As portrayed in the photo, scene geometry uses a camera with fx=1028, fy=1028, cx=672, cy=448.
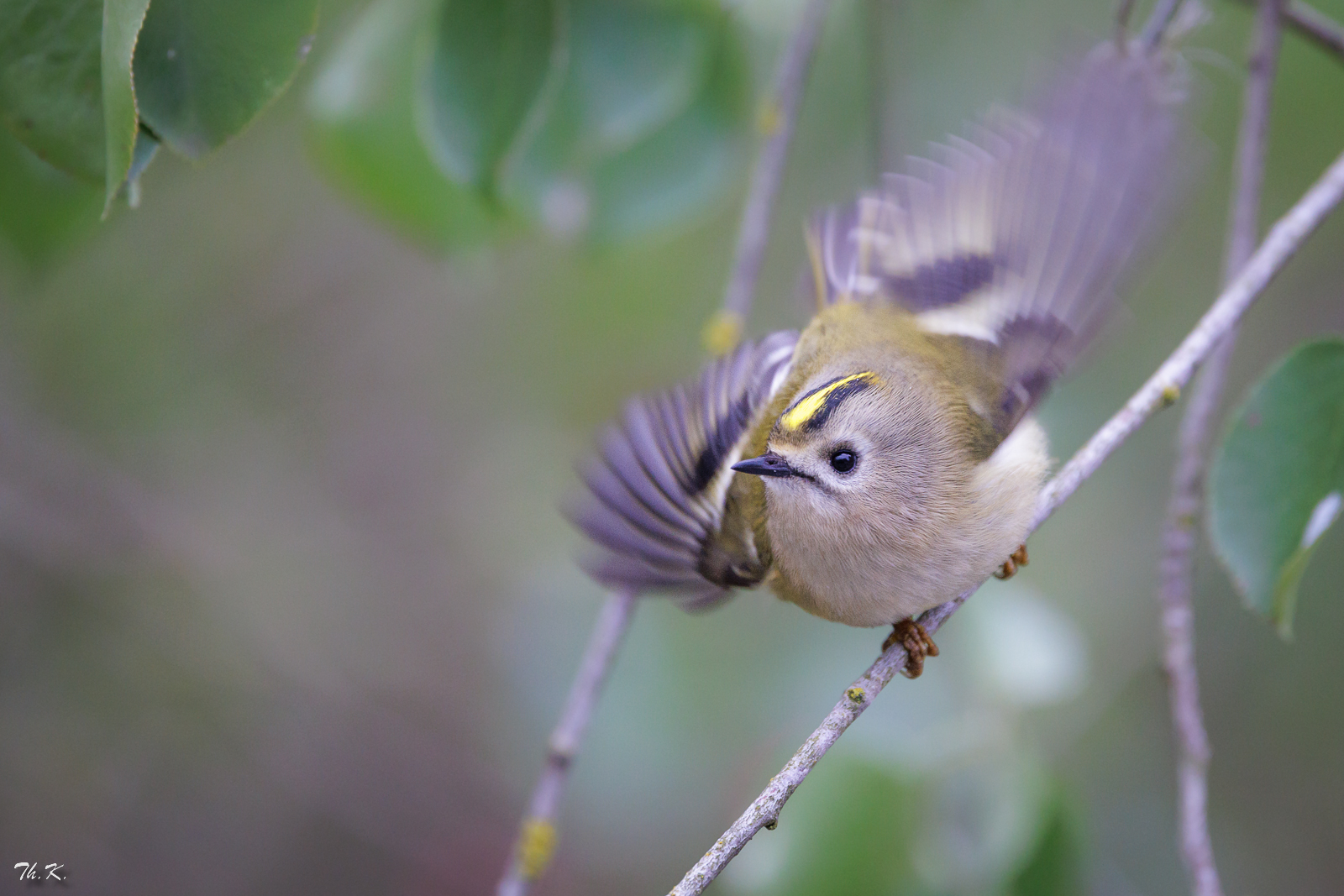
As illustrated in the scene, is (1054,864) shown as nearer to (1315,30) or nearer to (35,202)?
(1315,30)

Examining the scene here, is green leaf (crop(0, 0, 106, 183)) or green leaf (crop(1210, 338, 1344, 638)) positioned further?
green leaf (crop(1210, 338, 1344, 638))

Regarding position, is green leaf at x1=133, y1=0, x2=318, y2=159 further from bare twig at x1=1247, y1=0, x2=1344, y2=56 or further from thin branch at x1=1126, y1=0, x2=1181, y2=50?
bare twig at x1=1247, y1=0, x2=1344, y2=56

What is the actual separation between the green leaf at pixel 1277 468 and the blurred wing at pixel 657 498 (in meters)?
0.79

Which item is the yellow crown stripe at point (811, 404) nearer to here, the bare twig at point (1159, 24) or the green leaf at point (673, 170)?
the green leaf at point (673, 170)

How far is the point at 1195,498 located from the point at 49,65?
1.84 meters

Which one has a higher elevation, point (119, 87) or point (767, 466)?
point (767, 466)

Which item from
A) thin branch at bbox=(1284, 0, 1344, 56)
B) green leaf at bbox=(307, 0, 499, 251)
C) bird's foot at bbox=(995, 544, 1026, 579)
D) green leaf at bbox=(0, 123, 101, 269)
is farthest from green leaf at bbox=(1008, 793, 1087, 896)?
green leaf at bbox=(0, 123, 101, 269)

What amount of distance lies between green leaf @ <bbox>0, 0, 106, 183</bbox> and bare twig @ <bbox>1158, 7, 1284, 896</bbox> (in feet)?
5.45

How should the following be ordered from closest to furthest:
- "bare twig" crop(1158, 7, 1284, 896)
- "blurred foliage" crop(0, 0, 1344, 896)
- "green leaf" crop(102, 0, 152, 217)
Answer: "green leaf" crop(102, 0, 152, 217) → "bare twig" crop(1158, 7, 1284, 896) → "blurred foliage" crop(0, 0, 1344, 896)

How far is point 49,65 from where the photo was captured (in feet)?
4.00

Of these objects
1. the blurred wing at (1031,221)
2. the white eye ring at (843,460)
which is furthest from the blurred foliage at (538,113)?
the white eye ring at (843,460)

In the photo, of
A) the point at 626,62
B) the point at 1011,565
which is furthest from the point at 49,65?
the point at 1011,565

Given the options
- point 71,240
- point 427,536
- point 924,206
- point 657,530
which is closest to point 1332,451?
point 924,206

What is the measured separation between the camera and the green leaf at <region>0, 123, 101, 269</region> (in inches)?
68.1
